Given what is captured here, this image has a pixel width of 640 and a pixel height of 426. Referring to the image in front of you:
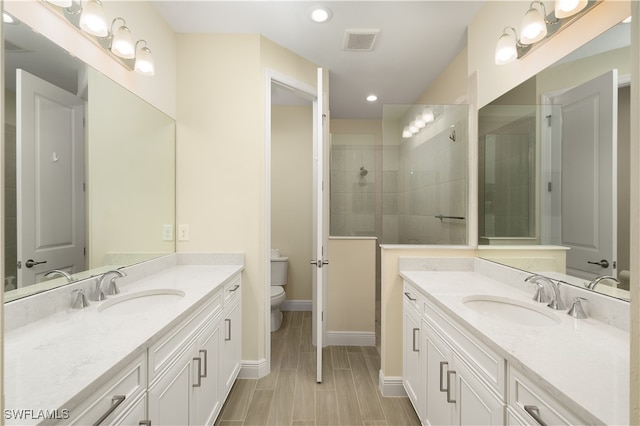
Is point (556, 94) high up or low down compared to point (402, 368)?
up

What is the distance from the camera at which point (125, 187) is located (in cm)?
173

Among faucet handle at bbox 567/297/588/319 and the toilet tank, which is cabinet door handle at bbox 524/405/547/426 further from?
the toilet tank

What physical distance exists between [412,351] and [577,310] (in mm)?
915

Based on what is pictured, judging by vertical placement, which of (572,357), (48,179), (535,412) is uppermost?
(48,179)

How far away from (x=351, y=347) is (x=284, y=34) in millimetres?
2704

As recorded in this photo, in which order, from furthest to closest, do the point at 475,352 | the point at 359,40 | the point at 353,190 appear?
the point at 353,190
the point at 359,40
the point at 475,352

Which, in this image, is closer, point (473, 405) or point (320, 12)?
point (473, 405)

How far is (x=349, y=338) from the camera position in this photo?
2.75 metres

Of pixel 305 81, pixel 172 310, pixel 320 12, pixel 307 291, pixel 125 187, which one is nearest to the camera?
pixel 172 310

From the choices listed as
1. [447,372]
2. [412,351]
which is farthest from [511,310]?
[412,351]

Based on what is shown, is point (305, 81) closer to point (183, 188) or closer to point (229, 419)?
point (183, 188)

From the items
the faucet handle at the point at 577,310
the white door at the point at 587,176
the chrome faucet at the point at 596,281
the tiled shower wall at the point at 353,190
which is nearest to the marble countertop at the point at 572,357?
the faucet handle at the point at 577,310

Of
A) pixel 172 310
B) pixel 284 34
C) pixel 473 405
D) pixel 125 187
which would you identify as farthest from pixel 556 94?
pixel 125 187

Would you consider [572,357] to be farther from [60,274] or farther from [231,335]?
[60,274]
